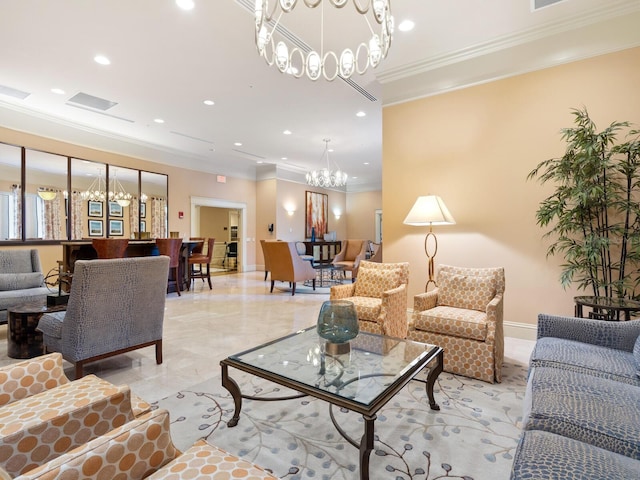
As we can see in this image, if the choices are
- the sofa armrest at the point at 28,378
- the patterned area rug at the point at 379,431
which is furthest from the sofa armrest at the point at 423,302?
the sofa armrest at the point at 28,378

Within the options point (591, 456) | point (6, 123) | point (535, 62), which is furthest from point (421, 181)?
point (6, 123)

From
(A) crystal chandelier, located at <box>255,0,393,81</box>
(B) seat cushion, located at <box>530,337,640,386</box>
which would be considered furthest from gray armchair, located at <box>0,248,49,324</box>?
(B) seat cushion, located at <box>530,337,640,386</box>

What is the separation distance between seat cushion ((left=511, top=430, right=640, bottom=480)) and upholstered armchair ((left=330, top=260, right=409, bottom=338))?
1.89m

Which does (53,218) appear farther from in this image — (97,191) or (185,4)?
(185,4)

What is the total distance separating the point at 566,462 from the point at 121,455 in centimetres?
122

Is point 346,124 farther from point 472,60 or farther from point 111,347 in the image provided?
point 111,347

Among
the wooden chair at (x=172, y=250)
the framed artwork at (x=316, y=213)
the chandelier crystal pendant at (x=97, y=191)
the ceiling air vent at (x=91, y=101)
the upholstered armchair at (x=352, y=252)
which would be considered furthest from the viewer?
the framed artwork at (x=316, y=213)

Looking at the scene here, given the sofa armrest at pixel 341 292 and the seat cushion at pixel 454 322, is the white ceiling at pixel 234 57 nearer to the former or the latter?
the sofa armrest at pixel 341 292

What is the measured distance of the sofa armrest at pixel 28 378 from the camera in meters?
1.25

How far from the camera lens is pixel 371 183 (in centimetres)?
1206

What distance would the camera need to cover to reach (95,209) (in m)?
6.42

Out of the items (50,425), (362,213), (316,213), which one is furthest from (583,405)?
(362,213)

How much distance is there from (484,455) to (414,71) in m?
4.00

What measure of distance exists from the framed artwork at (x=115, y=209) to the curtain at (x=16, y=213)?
1449 millimetres
